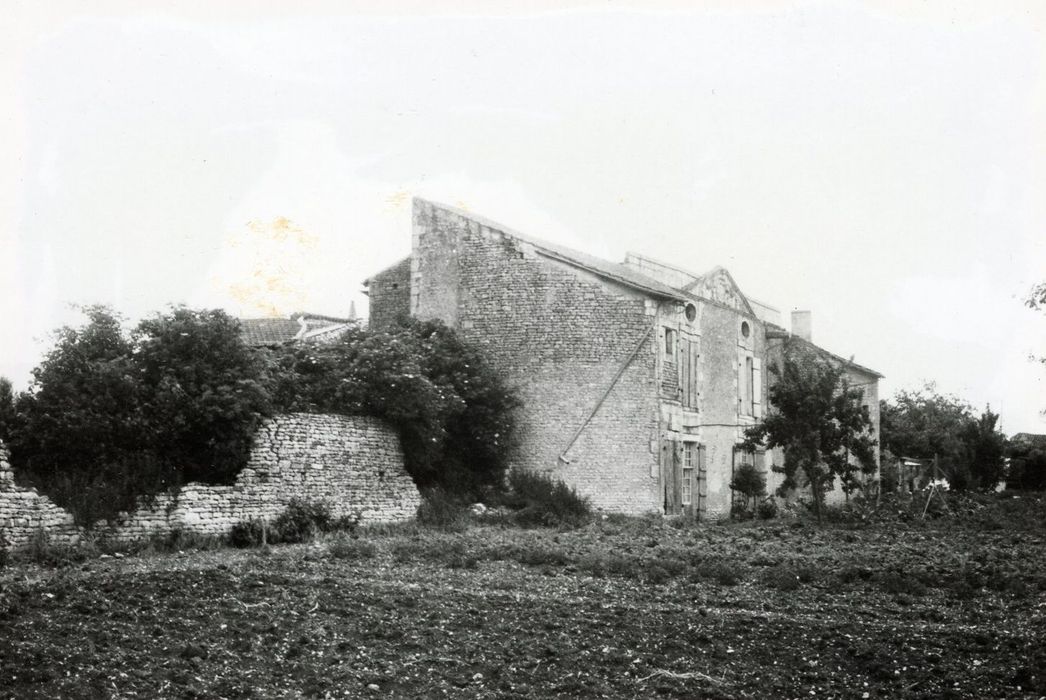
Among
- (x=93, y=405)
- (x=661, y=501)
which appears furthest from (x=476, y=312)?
(x=93, y=405)

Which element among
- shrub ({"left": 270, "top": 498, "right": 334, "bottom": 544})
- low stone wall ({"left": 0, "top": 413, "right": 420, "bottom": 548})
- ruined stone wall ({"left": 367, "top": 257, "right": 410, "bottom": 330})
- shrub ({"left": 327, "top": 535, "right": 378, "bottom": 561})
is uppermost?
ruined stone wall ({"left": 367, "top": 257, "right": 410, "bottom": 330})

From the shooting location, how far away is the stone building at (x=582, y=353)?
24.4 meters

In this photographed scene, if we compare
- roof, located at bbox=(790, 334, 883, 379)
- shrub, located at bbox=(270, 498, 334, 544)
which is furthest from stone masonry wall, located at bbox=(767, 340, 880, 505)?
shrub, located at bbox=(270, 498, 334, 544)

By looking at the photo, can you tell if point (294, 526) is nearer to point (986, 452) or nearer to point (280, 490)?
point (280, 490)

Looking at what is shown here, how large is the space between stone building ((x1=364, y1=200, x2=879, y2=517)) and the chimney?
11114mm

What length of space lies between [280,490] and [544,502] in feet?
20.5

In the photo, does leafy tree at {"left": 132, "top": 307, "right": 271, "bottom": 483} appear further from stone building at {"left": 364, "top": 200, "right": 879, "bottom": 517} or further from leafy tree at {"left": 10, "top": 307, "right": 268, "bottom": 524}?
stone building at {"left": 364, "top": 200, "right": 879, "bottom": 517}

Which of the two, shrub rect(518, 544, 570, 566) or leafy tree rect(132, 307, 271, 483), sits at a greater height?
leafy tree rect(132, 307, 271, 483)

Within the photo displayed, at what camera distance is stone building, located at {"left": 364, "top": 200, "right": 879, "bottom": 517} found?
24.4 meters

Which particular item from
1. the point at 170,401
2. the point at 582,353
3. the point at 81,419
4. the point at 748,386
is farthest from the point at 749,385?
the point at 81,419

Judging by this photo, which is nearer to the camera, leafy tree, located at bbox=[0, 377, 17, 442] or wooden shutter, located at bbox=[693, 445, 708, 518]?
leafy tree, located at bbox=[0, 377, 17, 442]

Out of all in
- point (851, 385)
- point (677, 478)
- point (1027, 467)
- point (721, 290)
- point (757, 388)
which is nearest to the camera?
point (677, 478)

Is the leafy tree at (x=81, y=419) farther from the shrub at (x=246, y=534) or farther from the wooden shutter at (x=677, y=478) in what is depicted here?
the wooden shutter at (x=677, y=478)

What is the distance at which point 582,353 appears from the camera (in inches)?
968
